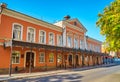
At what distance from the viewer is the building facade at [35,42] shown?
15.8 meters

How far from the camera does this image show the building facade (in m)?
15.8

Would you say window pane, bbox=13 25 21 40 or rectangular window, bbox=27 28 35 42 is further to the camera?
rectangular window, bbox=27 28 35 42

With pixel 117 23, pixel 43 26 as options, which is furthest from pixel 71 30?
pixel 117 23

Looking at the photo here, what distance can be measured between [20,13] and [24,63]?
6.09m

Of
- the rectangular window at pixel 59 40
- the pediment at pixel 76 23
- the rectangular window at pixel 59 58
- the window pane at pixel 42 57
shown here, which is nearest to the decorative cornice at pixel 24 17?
the rectangular window at pixel 59 40

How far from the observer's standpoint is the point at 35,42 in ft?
63.4

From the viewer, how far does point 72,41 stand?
27172 millimetres

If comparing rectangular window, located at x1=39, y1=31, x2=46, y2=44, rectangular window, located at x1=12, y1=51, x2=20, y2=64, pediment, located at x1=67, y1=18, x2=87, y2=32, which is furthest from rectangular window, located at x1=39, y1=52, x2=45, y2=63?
pediment, located at x1=67, y1=18, x2=87, y2=32

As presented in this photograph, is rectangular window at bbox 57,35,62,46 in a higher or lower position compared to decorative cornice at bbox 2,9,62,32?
lower

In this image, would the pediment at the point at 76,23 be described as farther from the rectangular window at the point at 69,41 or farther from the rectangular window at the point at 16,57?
the rectangular window at the point at 16,57

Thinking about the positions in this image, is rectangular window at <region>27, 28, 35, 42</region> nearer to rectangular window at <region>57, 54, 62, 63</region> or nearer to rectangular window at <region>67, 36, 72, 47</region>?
rectangular window at <region>57, 54, 62, 63</region>

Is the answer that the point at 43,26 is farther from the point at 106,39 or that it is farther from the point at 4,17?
the point at 106,39

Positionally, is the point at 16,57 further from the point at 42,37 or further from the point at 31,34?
the point at 42,37

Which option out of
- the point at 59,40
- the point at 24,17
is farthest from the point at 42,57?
the point at 24,17
